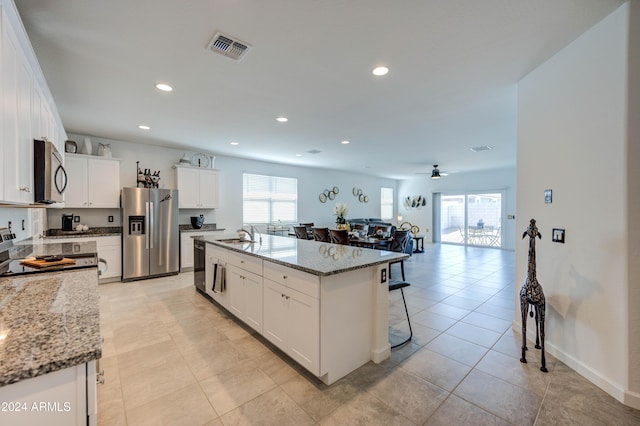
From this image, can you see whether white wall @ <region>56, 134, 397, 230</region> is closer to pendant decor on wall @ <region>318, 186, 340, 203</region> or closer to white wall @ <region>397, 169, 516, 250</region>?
pendant decor on wall @ <region>318, 186, 340, 203</region>

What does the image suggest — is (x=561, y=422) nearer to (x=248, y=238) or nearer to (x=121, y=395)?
(x=121, y=395)

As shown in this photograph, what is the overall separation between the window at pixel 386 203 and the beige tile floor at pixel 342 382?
8093 millimetres

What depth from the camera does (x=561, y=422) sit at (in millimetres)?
1709

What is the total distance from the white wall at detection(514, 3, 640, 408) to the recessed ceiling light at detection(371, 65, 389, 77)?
4.65 ft

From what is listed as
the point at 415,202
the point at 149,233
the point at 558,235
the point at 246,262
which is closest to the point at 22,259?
the point at 246,262

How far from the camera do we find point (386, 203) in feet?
38.1

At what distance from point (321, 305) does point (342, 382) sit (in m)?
0.66

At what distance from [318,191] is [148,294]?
5585 mm

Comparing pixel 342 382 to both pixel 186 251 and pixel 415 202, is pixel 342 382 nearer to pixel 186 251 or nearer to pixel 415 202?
pixel 186 251

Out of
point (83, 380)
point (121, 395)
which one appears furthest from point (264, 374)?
point (83, 380)

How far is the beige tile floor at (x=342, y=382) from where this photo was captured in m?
1.77

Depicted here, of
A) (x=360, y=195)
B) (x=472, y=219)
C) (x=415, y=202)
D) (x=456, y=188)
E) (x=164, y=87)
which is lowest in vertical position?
(x=472, y=219)

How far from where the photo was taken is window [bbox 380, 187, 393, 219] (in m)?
11.4

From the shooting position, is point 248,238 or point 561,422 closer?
point 561,422
